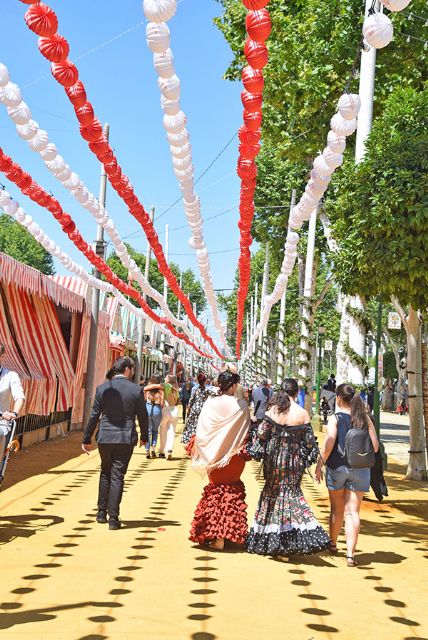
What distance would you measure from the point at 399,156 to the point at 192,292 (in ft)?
370

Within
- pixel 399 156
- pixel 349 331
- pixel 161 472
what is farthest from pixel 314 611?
pixel 161 472

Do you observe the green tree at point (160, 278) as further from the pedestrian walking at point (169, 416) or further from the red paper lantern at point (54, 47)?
the red paper lantern at point (54, 47)

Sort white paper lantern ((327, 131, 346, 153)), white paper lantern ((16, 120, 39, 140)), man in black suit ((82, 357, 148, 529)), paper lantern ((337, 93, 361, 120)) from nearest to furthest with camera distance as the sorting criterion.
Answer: paper lantern ((337, 93, 361, 120)) < white paper lantern ((327, 131, 346, 153)) < white paper lantern ((16, 120, 39, 140)) < man in black suit ((82, 357, 148, 529))

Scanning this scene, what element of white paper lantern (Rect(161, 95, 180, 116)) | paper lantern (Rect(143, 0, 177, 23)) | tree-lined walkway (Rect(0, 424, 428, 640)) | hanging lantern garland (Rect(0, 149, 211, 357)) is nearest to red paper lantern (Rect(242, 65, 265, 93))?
white paper lantern (Rect(161, 95, 180, 116))

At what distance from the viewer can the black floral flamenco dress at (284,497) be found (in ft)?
27.3

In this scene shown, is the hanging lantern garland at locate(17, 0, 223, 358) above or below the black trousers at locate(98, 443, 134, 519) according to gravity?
above

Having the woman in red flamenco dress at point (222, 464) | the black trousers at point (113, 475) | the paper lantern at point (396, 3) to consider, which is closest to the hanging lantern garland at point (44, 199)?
the black trousers at point (113, 475)

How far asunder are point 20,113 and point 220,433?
13.1ft

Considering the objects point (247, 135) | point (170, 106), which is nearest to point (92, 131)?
point (170, 106)

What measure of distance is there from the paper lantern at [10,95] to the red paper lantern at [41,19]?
2.70 m

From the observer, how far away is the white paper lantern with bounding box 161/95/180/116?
7.11 metres

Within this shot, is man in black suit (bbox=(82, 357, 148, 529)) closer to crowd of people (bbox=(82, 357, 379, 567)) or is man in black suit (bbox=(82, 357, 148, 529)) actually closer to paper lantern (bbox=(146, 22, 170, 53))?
crowd of people (bbox=(82, 357, 379, 567))

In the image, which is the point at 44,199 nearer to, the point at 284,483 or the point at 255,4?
the point at 284,483

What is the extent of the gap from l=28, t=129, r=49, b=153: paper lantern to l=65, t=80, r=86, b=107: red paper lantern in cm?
270
